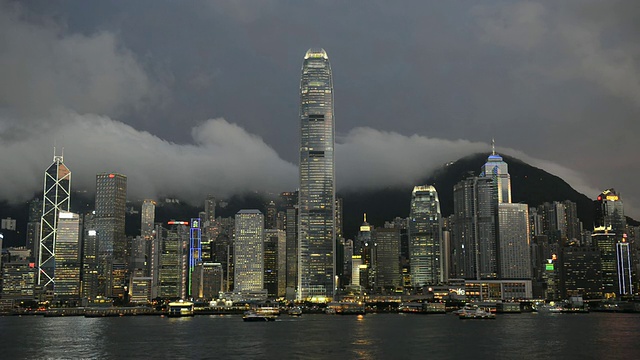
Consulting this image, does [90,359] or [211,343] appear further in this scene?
[211,343]

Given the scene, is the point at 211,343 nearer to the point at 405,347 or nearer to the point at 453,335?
the point at 405,347

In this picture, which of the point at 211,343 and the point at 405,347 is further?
the point at 211,343

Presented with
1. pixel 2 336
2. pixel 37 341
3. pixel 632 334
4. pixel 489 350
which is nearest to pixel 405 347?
pixel 489 350

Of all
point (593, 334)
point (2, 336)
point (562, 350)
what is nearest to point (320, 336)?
point (562, 350)

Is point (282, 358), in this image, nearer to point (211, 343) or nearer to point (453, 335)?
point (211, 343)

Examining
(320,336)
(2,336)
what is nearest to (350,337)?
(320,336)

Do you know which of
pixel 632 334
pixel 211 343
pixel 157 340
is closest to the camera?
pixel 211 343

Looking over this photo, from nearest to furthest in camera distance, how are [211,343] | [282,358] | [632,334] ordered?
[282,358] < [211,343] < [632,334]

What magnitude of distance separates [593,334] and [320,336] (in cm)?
5620

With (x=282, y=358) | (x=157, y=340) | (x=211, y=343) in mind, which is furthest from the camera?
(x=157, y=340)

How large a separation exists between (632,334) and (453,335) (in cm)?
3605

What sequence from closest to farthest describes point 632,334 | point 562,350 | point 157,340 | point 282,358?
point 282,358
point 562,350
point 157,340
point 632,334

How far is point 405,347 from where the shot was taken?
112125mm

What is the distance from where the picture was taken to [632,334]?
461 feet
